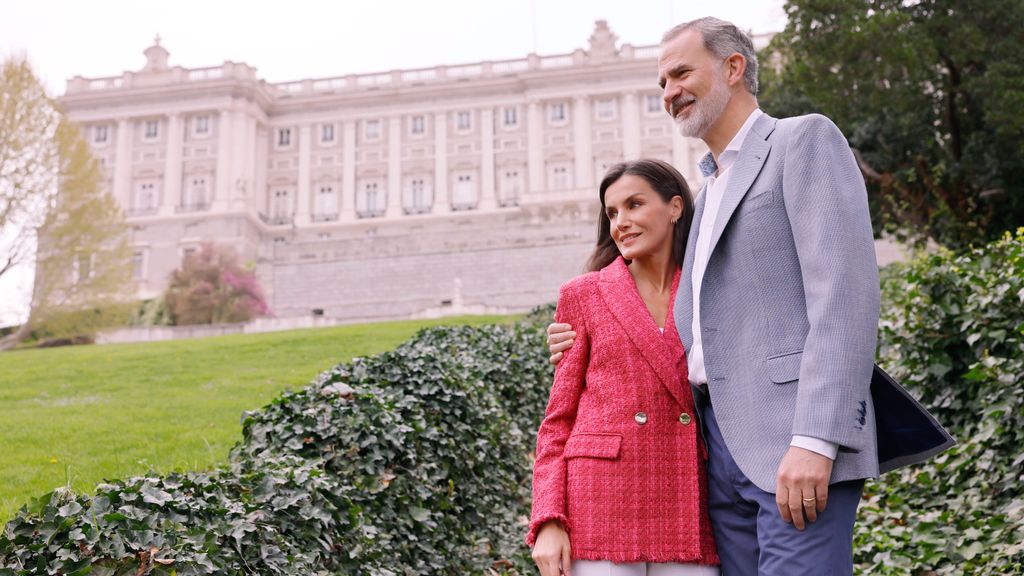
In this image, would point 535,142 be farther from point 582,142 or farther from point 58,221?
point 58,221

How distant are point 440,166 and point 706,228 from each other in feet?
184

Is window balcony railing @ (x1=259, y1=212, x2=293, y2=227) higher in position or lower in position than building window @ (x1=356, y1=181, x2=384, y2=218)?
lower

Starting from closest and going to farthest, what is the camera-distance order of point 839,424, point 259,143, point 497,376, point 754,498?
point 839,424 → point 754,498 → point 497,376 → point 259,143

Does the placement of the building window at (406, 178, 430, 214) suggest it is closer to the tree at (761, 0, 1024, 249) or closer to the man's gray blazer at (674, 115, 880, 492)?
the tree at (761, 0, 1024, 249)

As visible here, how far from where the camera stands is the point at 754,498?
2.01 m

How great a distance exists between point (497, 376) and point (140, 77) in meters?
58.2

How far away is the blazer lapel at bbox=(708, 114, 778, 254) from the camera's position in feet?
7.09

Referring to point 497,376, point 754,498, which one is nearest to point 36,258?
point 497,376

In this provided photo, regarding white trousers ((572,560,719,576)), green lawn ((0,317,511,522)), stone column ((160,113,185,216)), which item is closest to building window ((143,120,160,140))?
stone column ((160,113,185,216))

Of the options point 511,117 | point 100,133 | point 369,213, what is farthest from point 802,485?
point 100,133

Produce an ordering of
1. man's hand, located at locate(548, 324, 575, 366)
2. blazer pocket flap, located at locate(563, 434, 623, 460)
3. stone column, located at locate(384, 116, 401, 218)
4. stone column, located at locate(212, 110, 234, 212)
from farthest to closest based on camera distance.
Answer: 1. stone column, located at locate(384, 116, 401, 218)
2. stone column, located at locate(212, 110, 234, 212)
3. man's hand, located at locate(548, 324, 575, 366)
4. blazer pocket flap, located at locate(563, 434, 623, 460)

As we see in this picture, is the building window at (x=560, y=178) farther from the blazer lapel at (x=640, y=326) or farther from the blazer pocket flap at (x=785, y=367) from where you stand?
the blazer pocket flap at (x=785, y=367)

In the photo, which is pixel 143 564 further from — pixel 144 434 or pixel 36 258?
pixel 36 258

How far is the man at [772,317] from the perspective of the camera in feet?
6.13
